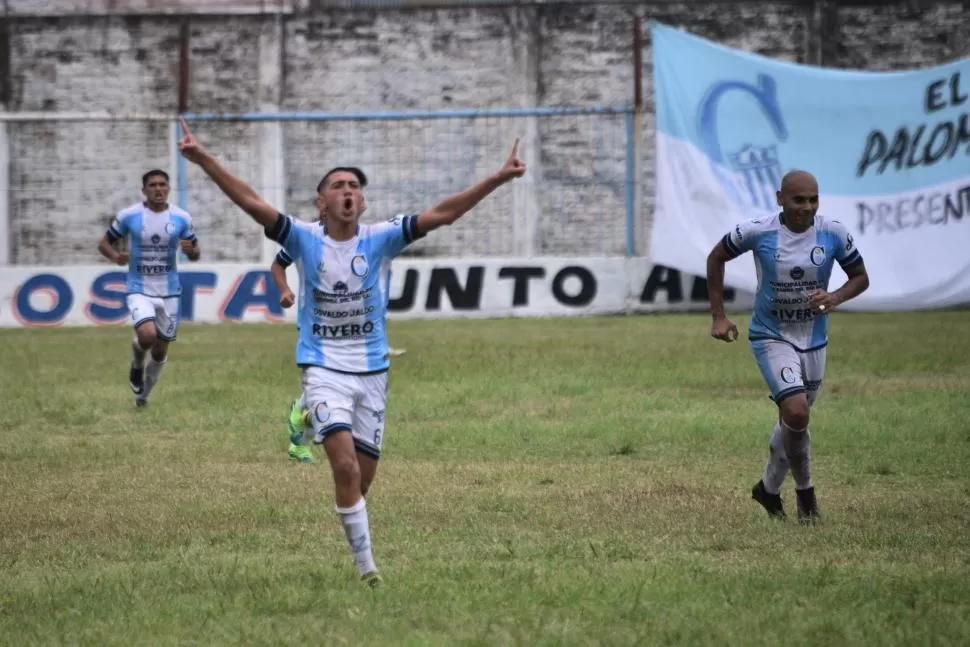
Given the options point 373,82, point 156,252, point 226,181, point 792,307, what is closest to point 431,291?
point 373,82

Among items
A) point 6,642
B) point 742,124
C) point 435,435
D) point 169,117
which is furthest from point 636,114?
point 6,642

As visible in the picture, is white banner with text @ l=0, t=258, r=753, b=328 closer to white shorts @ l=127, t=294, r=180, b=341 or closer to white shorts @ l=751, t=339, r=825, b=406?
white shorts @ l=127, t=294, r=180, b=341

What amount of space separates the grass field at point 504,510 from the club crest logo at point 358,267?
4.68 feet

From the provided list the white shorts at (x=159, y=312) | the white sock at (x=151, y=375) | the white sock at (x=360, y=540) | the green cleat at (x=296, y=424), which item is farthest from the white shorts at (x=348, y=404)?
the white shorts at (x=159, y=312)

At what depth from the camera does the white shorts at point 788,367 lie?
10.0 meters

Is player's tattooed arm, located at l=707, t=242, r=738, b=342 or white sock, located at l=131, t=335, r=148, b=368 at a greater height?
player's tattooed arm, located at l=707, t=242, r=738, b=342

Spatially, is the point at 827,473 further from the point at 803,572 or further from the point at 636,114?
the point at 636,114

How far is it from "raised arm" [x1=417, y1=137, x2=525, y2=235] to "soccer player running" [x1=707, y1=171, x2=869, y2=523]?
229 centimetres

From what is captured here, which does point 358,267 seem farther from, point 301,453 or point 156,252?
point 156,252

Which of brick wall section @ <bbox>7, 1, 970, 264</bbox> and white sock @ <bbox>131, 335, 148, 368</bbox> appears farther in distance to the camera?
brick wall section @ <bbox>7, 1, 970, 264</bbox>

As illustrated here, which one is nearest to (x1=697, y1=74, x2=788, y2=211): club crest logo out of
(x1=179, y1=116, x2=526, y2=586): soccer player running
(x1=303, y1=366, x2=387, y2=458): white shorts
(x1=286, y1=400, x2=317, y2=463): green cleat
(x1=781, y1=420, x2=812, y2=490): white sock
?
(x1=286, y1=400, x2=317, y2=463): green cleat

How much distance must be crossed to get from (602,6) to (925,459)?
2080 cm

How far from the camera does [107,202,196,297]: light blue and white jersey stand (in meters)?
17.6

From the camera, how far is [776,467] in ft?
33.2
